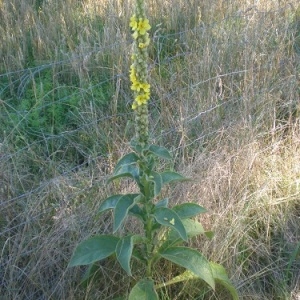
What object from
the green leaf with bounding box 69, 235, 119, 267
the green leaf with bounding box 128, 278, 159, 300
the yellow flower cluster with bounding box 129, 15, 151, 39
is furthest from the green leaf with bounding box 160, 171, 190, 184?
the yellow flower cluster with bounding box 129, 15, 151, 39

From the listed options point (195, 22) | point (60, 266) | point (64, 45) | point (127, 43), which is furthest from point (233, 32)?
point (60, 266)

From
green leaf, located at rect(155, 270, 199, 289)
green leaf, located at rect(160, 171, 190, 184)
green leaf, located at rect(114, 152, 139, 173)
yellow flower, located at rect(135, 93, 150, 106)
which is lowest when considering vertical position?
green leaf, located at rect(155, 270, 199, 289)

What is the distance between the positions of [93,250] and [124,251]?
0.20 m

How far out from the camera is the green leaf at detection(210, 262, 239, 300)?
2.98 metres

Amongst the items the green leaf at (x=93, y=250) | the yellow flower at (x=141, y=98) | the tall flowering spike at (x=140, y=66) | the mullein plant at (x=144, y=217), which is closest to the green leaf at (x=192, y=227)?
the mullein plant at (x=144, y=217)

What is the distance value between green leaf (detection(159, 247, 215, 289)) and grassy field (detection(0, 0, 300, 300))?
310mm

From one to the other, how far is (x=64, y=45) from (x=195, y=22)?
1.23 m

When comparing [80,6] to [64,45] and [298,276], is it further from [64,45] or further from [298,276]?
[298,276]

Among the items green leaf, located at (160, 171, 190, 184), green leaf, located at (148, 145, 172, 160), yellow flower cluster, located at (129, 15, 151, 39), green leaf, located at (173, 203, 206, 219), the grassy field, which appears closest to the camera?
yellow flower cluster, located at (129, 15, 151, 39)

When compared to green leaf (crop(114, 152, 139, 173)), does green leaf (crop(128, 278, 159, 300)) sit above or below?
below

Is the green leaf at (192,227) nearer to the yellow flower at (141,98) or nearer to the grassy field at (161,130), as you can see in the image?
the grassy field at (161,130)

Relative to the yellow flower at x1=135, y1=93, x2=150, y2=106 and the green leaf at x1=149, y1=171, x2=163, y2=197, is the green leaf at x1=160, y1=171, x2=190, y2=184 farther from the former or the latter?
the yellow flower at x1=135, y1=93, x2=150, y2=106

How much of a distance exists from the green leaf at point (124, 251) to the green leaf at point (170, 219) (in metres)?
0.16

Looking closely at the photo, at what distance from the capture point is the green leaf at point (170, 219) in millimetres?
2668
